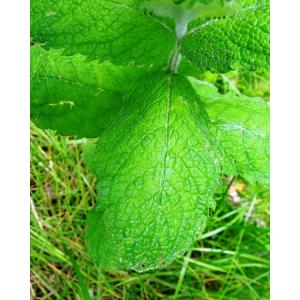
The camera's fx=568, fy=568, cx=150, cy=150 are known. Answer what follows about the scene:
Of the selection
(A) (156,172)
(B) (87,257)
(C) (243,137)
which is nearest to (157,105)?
(A) (156,172)

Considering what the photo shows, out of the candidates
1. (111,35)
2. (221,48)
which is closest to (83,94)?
(111,35)

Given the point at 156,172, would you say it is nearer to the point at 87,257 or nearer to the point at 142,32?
the point at 142,32

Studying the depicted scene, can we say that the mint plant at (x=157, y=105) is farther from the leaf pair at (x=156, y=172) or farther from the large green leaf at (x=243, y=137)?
the large green leaf at (x=243, y=137)

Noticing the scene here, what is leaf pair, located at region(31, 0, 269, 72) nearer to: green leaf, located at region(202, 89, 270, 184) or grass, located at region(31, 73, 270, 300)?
green leaf, located at region(202, 89, 270, 184)

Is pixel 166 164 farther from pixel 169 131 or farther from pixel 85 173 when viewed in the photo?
pixel 85 173
